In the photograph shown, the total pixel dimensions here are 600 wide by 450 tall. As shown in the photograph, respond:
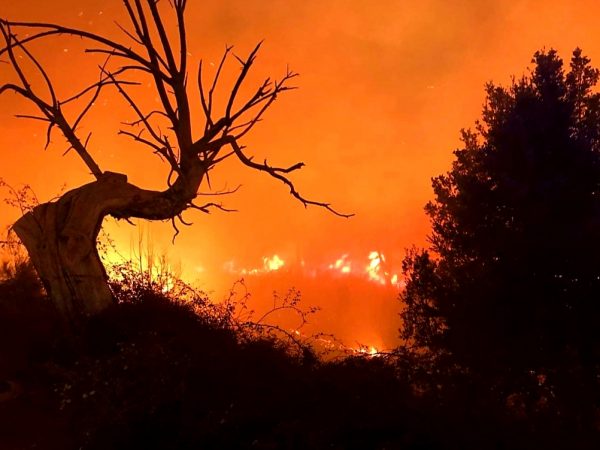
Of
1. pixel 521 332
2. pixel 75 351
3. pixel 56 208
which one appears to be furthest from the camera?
pixel 521 332

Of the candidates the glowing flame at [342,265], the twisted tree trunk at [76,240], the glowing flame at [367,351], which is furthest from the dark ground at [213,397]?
the glowing flame at [342,265]

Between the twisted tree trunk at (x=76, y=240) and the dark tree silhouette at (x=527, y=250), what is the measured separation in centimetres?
839

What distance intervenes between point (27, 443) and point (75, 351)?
1.42 metres

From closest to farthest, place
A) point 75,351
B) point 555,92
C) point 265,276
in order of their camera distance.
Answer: point 75,351 → point 555,92 → point 265,276

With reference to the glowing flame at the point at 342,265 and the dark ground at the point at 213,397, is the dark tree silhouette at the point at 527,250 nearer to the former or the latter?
the dark ground at the point at 213,397

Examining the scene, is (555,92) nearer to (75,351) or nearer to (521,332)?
(521,332)

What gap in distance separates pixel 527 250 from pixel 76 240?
958 cm

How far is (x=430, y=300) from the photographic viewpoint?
46.0ft

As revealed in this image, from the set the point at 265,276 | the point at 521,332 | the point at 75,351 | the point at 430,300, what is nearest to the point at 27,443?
the point at 75,351

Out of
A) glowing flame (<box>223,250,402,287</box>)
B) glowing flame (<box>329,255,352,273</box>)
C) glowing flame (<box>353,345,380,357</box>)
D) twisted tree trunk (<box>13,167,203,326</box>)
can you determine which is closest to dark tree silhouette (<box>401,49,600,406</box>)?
glowing flame (<box>353,345,380,357</box>)

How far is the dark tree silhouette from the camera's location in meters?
10.7

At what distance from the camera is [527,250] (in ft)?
37.0

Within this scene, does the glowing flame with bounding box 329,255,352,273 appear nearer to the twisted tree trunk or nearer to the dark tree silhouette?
the dark tree silhouette

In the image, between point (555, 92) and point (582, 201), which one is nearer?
point (582, 201)
